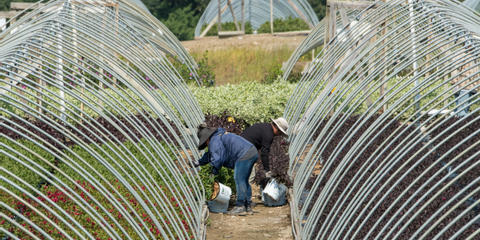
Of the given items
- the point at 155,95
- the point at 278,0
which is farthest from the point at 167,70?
the point at 278,0

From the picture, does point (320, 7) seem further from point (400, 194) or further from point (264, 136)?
point (400, 194)

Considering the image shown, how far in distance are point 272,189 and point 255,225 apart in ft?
2.28

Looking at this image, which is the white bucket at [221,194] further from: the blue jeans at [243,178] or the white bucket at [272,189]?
the white bucket at [272,189]

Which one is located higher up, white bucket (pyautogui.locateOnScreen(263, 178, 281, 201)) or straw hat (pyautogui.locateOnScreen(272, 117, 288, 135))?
straw hat (pyautogui.locateOnScreen(272, 117, 288, 135))

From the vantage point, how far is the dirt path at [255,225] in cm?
817

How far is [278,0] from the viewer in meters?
30.8

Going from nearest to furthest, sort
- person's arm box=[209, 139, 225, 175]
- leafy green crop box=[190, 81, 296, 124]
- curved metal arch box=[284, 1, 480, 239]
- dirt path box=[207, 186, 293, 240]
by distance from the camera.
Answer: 1. curved metal arch box=[284, 1, 480, 239]
2. dirt path box=[207, 186, 293, 240]
3. person's arm box=[209, 139, 225, 175]
4. leafy green crop box=[190, 81, 296, 124]

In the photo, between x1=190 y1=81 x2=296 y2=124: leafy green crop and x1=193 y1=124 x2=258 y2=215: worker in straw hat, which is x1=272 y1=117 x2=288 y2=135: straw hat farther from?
x1=190 y1=81 x2=296 y2=124: leafy green crop

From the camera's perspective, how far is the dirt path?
322 inches

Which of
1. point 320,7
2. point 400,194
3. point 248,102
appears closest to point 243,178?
point 400,194

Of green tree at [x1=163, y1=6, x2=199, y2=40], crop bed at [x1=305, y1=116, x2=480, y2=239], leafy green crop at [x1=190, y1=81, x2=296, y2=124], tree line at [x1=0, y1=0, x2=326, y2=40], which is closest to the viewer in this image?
crop bed at [x1=305, y1=116, x2=480, y2=239]

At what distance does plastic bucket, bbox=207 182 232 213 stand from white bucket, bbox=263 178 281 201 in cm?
51

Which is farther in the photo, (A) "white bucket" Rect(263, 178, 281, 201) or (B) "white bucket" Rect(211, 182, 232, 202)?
(A) "white bucket" Rect(263, 178, 281, 201)

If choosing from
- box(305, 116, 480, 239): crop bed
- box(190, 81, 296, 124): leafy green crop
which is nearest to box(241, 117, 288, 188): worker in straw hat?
box(305, 116, 480, 239): crop bed
